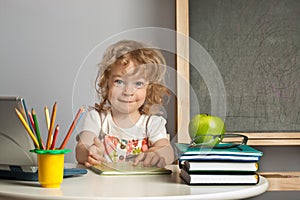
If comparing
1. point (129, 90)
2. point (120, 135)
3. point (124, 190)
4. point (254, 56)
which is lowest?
point (124, 190)

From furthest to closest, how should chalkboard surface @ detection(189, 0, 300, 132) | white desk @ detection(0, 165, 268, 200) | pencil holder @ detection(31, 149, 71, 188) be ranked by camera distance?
chalkboard surface @ detection(189, 0, 300, 132) → pencil holder @ detection(31, 149, 71, 188) → white desk @ detection(0, 165, 268, 200)

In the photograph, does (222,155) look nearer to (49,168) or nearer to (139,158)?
(139,158)

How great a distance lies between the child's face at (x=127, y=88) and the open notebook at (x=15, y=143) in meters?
0.26

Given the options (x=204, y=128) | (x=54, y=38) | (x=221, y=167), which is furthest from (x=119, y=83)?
(x=54, y=38)

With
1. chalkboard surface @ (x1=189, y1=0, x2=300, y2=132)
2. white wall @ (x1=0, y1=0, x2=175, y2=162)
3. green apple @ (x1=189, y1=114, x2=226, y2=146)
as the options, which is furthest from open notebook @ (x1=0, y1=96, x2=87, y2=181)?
chalkboard surface @ (x1=189, y1=0, x2=300, y2=132)

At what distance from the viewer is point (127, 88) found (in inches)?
58.7

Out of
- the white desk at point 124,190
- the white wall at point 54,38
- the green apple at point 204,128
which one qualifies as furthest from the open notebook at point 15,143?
the white wall at point 54,38

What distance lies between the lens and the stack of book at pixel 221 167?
1.32m

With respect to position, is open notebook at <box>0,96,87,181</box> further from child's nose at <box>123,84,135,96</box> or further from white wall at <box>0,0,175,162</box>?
white wall at <box>0,0,175,162</box>

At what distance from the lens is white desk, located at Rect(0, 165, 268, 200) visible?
3.86ft

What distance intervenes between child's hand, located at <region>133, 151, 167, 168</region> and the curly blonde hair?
0.39 ft

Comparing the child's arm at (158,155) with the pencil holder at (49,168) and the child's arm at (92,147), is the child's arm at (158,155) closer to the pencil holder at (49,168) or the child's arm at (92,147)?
the child's arm at (92,147)

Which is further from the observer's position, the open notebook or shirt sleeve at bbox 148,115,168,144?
shirt sleeve at bbox 148,115,168,144

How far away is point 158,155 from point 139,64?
0.80 feet
